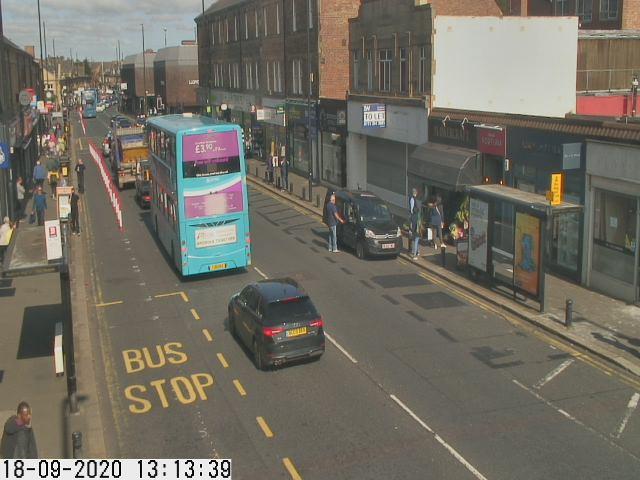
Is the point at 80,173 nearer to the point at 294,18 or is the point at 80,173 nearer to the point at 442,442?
the point at 294,18

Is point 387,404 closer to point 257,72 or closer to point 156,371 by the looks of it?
point 156,371

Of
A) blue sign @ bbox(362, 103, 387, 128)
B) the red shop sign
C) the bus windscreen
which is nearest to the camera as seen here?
the bus windscreen

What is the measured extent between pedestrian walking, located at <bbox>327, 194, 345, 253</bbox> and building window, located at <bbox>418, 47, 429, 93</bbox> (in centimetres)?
787

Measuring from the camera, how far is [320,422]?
1370cm

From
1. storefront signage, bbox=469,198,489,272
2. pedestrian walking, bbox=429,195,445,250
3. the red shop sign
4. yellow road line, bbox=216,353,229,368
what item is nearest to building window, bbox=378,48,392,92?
the red shop sign

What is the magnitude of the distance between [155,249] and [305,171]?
22154mm

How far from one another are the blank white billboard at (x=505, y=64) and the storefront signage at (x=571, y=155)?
10.6 metres

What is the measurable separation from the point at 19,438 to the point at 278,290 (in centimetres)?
722

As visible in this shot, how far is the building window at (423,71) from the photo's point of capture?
1299 inches

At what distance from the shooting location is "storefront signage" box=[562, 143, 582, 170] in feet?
73.7

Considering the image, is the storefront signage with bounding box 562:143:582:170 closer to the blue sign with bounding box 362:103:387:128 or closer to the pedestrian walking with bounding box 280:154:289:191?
the blue sign with bounding box 362:103:387:128

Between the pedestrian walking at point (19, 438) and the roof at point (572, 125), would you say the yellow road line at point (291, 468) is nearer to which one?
the pedestrian walking at point (19, 438)

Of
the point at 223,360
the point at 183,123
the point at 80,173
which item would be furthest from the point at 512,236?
the point at 80,173

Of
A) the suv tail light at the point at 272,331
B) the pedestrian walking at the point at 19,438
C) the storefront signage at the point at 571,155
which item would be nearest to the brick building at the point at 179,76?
the storefront signage at the point at 571,155
